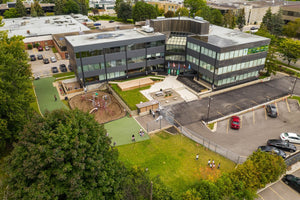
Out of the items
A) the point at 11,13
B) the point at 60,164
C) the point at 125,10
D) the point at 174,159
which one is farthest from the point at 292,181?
the point at 11,13

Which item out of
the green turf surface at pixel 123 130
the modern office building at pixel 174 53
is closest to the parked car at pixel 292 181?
the green turf surface at pixel 123 130

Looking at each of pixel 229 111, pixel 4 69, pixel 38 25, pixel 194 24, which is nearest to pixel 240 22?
pixel 194 24

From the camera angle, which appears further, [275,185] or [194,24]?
[194,24]

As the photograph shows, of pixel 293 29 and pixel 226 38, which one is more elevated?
pixel 226 38

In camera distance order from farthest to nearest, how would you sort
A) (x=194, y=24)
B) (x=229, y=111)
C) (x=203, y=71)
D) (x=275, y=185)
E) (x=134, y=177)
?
(x=194, y=24), (x=203, y=71), (x=229, y=111), (x=275, y=185), (x=134, y=177)

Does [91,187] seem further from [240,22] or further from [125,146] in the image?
[240,22]

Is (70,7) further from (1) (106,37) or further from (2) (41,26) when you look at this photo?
(1) (106,37)

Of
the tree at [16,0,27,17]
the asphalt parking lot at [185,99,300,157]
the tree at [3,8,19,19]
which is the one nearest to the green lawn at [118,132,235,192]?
the asphalt parking lot at [185,99,300,157]

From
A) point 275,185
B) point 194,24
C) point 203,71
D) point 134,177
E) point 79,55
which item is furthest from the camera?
point 194,24
